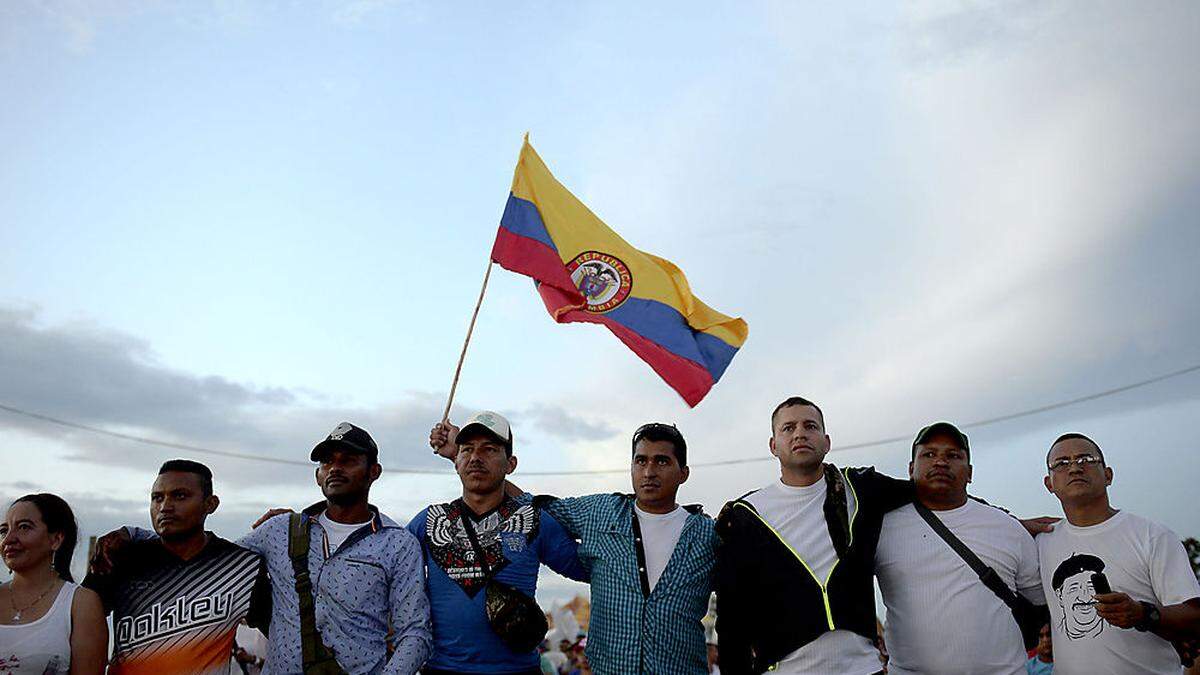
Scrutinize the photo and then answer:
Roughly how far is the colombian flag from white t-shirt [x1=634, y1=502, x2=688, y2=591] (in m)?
3.00

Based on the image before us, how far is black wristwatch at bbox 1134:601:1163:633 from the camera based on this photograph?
5.73 meters

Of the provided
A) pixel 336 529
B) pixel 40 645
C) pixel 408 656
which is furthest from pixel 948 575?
pixel 40 645

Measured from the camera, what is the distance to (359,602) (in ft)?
18.7

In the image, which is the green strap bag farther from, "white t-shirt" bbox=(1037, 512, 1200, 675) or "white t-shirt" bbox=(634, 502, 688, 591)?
"white t-shirt" bbox=(1037, 512, 1200, 675)

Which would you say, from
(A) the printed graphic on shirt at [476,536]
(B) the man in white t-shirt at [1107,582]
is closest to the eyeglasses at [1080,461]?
(B) the man in white t-shirt at [1107,582]

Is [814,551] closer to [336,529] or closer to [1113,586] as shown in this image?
[1113,586]

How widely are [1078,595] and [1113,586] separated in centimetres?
22

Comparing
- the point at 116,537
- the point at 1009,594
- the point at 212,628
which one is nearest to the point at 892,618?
the point at 1009,594

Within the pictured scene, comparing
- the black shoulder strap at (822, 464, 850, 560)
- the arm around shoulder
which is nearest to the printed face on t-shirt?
the black shoulder strap at (822, 464, 850, 560)

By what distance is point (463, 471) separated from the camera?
6223 mm

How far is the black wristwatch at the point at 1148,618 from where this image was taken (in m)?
5.73

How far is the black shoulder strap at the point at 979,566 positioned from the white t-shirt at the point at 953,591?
0.03m

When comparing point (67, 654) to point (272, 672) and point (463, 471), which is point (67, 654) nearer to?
point (272, 672)

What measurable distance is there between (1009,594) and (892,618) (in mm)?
711
